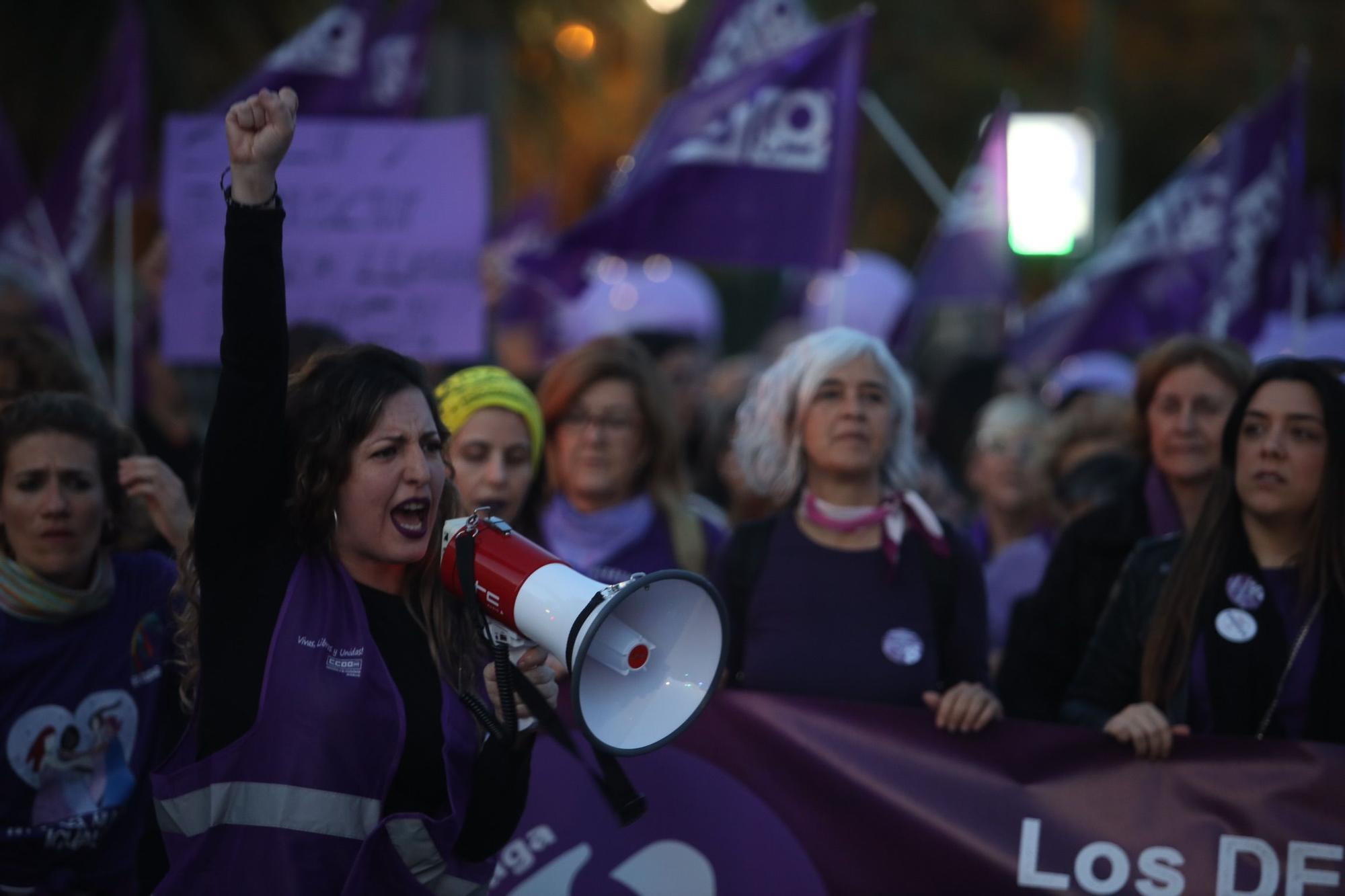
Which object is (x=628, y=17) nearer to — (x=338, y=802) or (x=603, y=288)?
(x=603, y=288)

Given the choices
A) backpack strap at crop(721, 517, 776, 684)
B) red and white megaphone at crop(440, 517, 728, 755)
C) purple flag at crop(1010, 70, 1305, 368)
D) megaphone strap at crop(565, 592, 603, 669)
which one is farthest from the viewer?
purple flag at crop(1010, 70, 1305, 368)

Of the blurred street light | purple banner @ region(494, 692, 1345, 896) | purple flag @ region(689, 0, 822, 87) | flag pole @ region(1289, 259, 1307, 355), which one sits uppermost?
the blurred street light

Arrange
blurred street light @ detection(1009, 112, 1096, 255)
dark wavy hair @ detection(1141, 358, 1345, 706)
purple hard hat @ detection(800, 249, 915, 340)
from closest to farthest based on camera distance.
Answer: dark wavy hair @ detection(1141, 358, 1345, 706), purple hard hat @ detection(800, 249, 915, 340), blurred street light @ detection(1009, 112, 1096, 255)

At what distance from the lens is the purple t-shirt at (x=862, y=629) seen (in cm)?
386

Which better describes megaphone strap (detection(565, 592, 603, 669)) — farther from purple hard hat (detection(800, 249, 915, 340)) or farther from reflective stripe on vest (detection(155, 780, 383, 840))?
purple hard hat (detection(800, 249, 915, 340))

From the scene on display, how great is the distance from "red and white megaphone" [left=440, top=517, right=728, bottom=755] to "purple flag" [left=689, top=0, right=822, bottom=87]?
4418 mm

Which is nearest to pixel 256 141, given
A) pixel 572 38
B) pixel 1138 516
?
pixel 1138 516

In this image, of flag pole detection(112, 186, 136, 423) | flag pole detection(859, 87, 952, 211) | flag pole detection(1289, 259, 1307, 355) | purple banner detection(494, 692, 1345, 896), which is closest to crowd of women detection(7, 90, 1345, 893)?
purple banner detection(494, 692, 1345, 896)

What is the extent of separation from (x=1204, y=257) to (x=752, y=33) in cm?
261

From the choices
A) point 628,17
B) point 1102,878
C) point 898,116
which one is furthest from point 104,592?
point 898,116

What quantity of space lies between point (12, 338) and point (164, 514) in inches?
46.4

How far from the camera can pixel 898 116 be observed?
74.8 feet

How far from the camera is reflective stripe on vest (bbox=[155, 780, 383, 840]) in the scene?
2.59 m

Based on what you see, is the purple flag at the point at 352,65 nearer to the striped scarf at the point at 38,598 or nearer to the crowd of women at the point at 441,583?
the crowd of women at the point at 441,583
